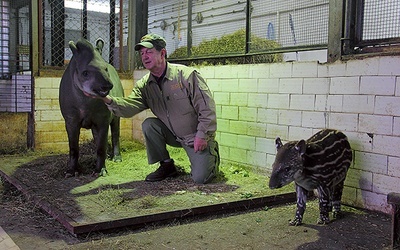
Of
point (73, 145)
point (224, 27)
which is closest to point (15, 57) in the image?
point (73, 145)

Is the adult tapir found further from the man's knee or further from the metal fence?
the metal fence

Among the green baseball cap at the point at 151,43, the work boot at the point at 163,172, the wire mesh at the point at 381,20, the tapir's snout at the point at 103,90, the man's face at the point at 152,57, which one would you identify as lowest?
the work boot at the point at 163,172

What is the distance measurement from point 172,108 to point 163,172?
705 millimetres

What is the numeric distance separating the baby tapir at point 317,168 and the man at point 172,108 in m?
1.21

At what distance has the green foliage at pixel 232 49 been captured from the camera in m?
5.24

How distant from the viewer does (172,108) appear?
461 cm

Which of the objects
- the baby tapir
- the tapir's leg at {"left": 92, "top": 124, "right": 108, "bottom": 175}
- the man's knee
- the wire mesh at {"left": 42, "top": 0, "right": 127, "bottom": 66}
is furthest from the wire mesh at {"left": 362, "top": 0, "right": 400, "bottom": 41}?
the wire mesh at {"left": 42, "top": 0, "right": 127, "bottom": 66}

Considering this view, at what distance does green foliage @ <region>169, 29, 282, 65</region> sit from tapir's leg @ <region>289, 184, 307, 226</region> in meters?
2.16

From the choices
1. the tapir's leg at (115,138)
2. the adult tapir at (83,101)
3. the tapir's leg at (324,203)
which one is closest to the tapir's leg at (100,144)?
the adult tapir at (83,101)

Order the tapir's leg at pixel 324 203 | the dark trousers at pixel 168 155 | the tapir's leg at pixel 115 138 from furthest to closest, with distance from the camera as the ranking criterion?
the tapir's leg at pixel 115 138, the dark trousers at pixel 168 155, the tapir's leg at pixel 324 203

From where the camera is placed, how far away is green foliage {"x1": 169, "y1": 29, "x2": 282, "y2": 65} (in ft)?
17.2

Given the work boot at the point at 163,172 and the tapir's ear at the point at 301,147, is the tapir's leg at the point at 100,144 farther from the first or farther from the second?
the tapir's ear at the point at 301,147

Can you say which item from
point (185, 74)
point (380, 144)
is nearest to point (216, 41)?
point (185, 74)

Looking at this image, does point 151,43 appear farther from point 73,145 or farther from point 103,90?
point 73,145
